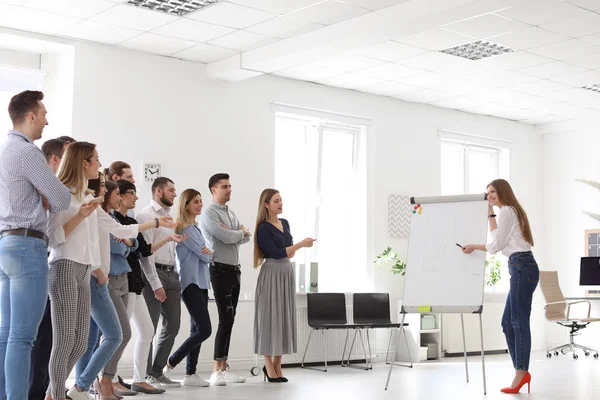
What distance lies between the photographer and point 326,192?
9.77 meters

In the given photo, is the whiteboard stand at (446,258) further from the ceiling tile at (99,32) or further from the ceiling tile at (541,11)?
the ceiling tile at (99,32)

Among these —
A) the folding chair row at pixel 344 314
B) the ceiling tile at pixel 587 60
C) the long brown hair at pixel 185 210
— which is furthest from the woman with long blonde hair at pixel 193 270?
the ceiling tile at pixel 587 60

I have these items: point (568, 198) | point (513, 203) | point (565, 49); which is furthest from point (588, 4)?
point (568, 198)

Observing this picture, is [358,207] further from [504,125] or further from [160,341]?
[160,341]

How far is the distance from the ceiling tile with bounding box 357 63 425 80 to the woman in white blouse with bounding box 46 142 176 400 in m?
4.94

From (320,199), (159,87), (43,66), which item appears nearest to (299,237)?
(320,199)

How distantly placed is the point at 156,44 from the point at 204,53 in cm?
54

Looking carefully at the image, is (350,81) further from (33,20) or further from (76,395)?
(76,395)

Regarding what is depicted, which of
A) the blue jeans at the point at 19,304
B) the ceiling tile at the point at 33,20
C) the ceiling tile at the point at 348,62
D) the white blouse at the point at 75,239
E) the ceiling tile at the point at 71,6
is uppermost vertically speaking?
the ceiling tile at the point at 348,62

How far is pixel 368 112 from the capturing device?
9.91 m

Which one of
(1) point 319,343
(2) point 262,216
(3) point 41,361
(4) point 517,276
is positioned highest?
(2) point 262,216

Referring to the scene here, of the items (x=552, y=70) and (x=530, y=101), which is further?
(x=530, y=101)

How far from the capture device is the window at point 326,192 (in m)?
9.44

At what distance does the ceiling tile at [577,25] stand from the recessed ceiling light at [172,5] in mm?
3131
